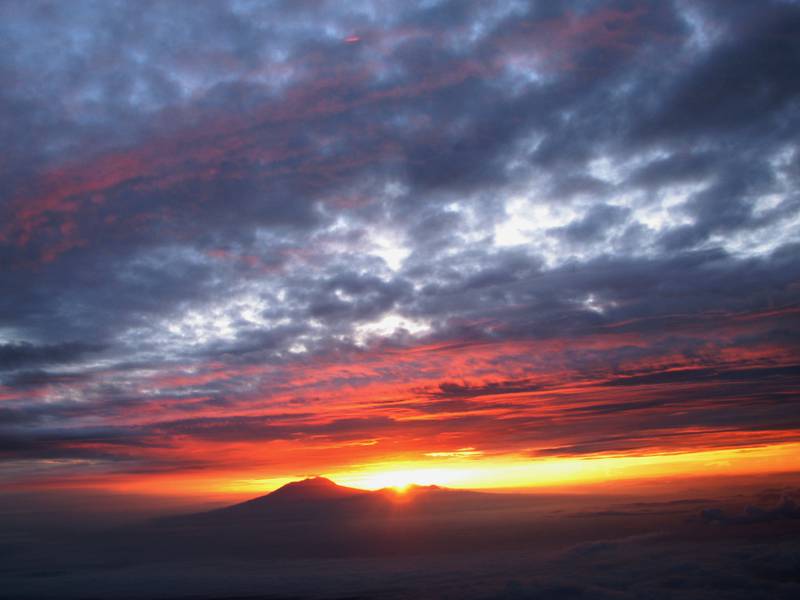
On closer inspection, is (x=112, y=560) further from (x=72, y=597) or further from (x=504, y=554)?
(x=504, y=554)

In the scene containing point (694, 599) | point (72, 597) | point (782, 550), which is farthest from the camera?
point (782, 550)

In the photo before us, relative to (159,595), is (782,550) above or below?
below

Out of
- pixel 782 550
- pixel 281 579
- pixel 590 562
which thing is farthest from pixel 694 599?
pixel 281 579

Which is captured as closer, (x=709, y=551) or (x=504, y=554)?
(x=709, y=551)

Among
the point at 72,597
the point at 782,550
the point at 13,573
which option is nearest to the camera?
the point at 72,597

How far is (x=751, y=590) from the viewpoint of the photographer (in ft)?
331

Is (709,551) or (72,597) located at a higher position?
(72,597)

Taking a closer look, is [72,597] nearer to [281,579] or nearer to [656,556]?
[281,579]

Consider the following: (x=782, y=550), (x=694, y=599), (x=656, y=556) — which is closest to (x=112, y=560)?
(x=656, y=556)

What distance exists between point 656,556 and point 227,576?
10833 cm

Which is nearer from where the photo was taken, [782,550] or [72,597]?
[72,597]

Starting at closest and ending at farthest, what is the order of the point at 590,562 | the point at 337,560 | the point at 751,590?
the point at 751,590 → the point at 590,562 → the point at 337,560

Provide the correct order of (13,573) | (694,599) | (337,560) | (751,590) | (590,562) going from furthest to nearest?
(337,560)
(13,573)
(590,562)
(751,590)
(694,599)

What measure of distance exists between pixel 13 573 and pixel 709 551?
190 metres
